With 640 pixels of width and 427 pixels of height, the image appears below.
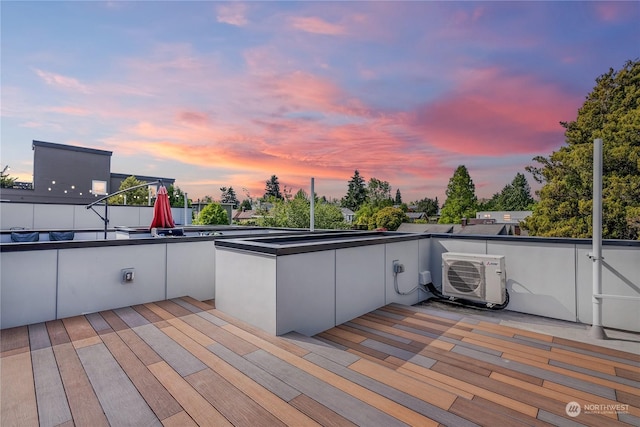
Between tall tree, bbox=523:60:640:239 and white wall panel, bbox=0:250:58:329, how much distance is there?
59.4ft

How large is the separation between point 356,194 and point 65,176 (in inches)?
1721

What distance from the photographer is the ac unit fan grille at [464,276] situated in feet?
13.0

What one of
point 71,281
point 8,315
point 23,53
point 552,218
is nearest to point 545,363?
point 71,281

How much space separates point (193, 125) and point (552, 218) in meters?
18.1

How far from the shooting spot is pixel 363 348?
8.22 feet

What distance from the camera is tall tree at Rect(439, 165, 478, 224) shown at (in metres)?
40.9

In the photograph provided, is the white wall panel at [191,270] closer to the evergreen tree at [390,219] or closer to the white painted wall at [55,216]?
the white painted wall at [55,216]

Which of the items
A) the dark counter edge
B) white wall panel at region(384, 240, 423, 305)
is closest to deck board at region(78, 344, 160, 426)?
the dark counter edge

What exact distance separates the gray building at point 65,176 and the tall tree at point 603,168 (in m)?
21.9

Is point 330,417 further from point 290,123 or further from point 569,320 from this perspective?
point 290,123

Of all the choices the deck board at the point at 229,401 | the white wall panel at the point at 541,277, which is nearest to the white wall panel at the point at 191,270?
the deck board at the point at 229,401

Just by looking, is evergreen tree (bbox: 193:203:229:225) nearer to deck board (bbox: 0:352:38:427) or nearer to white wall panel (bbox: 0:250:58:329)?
white wall panel (bbox: 0:250:58:329)

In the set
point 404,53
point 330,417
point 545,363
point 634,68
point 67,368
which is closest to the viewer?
point 330,417

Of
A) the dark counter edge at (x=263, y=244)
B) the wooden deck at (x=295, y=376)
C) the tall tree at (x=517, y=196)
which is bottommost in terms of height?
the wooden deck at (x=295, y=376)
